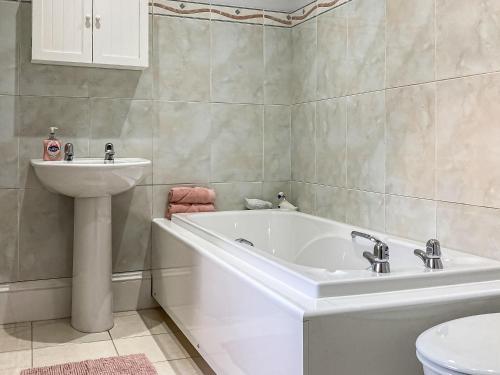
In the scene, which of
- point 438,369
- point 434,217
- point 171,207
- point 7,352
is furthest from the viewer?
point 171,207

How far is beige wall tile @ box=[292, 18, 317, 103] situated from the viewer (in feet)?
11.5

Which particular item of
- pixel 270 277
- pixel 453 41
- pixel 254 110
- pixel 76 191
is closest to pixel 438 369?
pixel 270 277

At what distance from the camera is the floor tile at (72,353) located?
267cm

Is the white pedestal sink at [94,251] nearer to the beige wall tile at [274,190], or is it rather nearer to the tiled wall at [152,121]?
the tiled wall at [152,121]

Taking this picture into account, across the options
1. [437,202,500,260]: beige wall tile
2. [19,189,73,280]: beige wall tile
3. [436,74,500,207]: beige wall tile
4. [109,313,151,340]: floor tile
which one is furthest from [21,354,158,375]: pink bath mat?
[436,74,500,207]: beige wall tile

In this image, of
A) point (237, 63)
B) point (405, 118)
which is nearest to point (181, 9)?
point (237, 63)

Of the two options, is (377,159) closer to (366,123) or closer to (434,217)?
(366,123)

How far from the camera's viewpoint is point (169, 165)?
3520 mm

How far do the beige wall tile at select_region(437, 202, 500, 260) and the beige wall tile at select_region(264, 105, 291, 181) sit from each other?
1550 millimetres

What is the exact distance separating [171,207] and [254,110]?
2.90ft

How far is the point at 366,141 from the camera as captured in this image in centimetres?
294

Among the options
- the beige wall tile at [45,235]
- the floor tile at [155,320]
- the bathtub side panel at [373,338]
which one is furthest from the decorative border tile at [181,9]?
the bathtub side panel at [373,338]

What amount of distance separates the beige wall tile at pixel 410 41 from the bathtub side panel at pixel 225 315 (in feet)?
4.13

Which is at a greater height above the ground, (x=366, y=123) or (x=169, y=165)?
(x=366, y=123)
